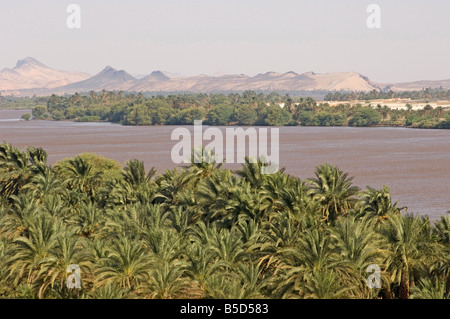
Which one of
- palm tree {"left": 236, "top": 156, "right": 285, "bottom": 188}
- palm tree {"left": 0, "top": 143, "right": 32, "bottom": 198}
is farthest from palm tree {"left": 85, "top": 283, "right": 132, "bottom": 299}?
palm tree {"left": 0, "top": 143, "right": 32, "bottom": 198}

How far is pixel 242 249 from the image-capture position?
120ft

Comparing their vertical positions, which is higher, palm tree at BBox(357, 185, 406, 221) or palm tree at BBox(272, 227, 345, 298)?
palm tree at BBox(357, 185, 406, 221)

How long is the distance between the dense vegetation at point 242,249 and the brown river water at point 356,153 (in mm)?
19290

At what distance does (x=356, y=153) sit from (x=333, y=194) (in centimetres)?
7006

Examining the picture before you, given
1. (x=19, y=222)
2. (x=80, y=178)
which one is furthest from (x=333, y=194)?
(x=80, y=178)

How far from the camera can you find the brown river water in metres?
75.6

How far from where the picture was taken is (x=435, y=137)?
143 m

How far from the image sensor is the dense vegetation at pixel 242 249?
3191cm

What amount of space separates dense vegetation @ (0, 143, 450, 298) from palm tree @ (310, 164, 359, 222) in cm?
6

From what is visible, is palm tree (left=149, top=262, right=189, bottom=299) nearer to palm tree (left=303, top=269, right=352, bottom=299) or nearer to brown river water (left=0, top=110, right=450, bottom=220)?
palm tree (left=303, top=269, right=352, bottom=299)

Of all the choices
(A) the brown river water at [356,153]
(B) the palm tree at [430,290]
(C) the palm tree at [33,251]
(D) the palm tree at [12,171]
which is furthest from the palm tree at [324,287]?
(D) the palm tree at [12,171]

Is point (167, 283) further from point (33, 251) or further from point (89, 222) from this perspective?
point (89, 222)

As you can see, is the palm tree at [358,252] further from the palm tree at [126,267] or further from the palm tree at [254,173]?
the palm tree at [254,173]
